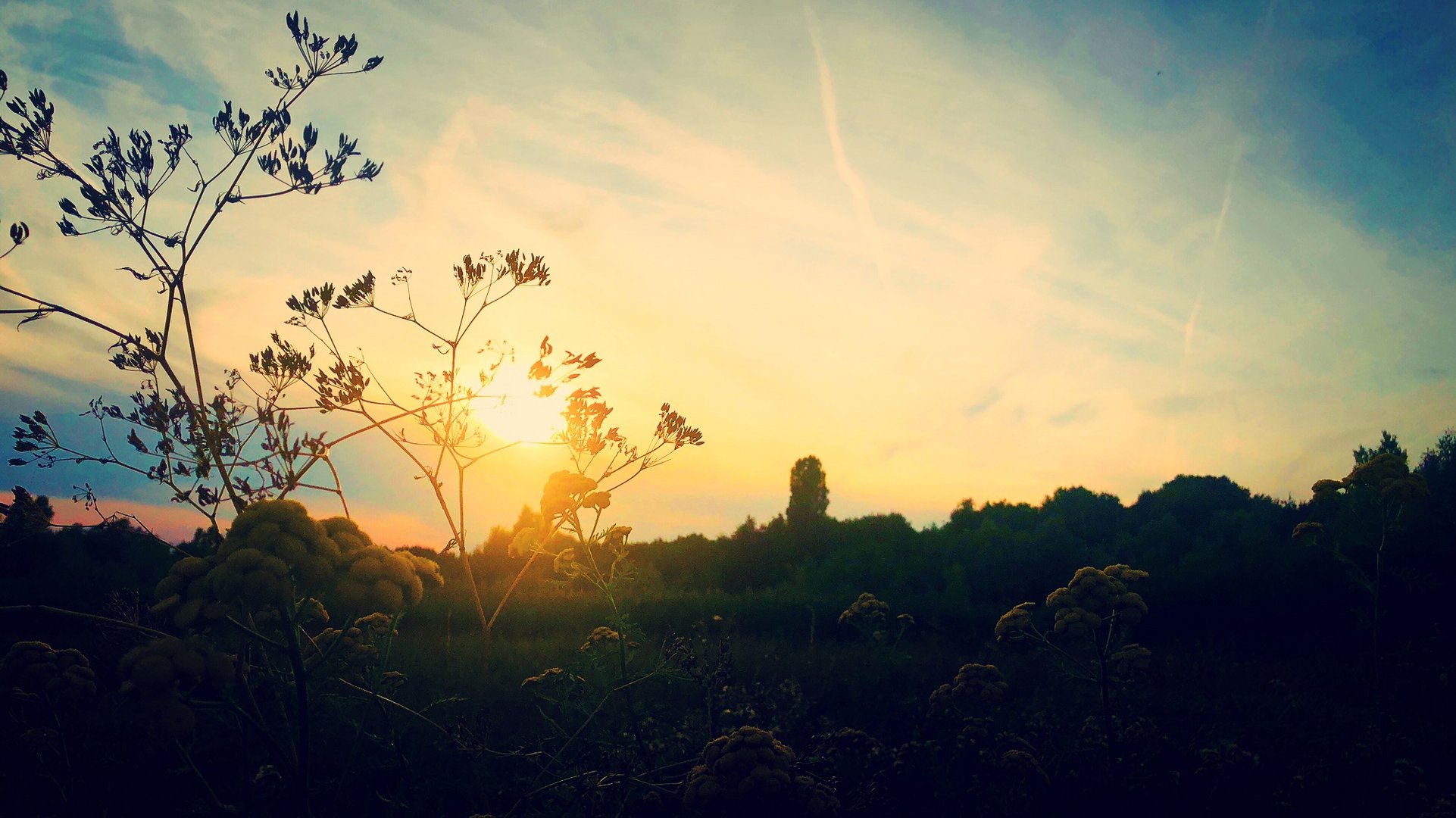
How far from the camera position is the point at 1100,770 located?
19.3ft

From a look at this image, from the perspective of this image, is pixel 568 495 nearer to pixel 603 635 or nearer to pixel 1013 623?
pixel 603 635

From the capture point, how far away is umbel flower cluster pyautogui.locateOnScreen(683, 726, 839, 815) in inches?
140

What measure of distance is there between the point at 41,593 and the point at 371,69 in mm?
20993

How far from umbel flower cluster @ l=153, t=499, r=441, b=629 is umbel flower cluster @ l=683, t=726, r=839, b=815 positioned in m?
1.89

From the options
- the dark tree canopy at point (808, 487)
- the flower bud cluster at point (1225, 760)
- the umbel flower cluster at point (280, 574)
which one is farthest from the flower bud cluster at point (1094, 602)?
the dark tree canopy at point (808, 487)

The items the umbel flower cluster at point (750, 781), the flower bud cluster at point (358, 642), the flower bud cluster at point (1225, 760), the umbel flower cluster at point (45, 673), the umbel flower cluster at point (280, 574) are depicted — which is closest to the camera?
the umbel flower cluster at point (280, 574)

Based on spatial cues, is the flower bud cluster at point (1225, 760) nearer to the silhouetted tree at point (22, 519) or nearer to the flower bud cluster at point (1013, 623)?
the flower bud cluster at point (1013, 623)

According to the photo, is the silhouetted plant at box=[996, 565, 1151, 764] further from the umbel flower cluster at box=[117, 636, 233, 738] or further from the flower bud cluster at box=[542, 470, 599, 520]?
the umbel flower cluster at box=[117, 636, 233, 738]

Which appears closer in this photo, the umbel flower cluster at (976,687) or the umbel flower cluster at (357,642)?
the umbel flower cluster at (357,642)

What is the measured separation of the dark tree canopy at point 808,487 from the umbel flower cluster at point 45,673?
31.5m

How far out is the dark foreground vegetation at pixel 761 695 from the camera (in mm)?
3709

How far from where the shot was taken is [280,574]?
2.56 metres

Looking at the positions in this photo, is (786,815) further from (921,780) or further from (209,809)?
(209,809)

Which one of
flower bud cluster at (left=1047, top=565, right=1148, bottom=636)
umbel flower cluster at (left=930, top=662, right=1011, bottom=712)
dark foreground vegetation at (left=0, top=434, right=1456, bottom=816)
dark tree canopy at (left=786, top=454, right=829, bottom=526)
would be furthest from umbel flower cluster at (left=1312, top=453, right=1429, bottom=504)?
dark tree canopy at (left=786, top=454, right=829, bottom=526)
